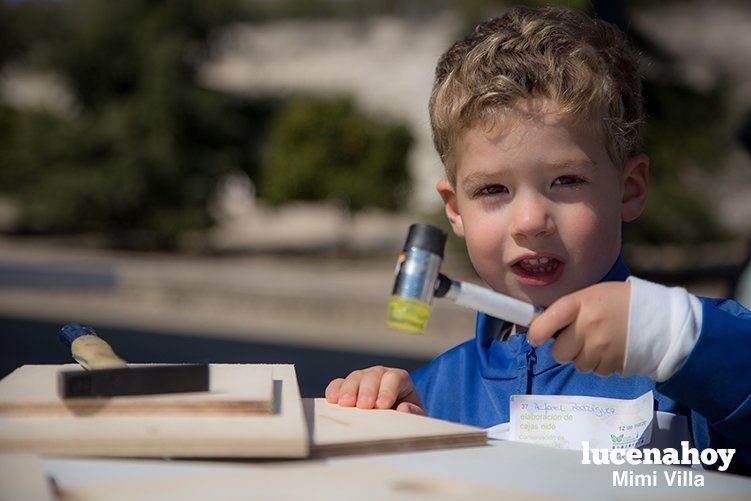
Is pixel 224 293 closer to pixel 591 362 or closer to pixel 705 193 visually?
pixel 705 193

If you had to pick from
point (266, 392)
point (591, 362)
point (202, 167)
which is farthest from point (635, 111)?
point (202, 167)

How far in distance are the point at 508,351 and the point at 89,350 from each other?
81 cm

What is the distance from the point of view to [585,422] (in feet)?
5.57

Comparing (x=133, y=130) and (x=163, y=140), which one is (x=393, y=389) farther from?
(x=133, y=130)

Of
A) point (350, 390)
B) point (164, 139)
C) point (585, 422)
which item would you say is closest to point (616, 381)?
point (585, 422)

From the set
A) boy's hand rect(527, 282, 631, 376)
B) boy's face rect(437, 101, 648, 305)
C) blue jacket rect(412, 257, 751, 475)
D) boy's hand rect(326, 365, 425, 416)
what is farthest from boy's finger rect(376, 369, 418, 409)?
boy's hand rect(527, 282, 631, 376)

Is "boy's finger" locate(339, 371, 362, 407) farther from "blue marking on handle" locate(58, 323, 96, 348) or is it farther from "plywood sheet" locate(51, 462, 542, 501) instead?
"plywood sheet" locate(51, 462, 542, 501)

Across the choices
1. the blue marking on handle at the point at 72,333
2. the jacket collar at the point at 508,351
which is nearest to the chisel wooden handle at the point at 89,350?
the blue marking on handle at the point at 72,333

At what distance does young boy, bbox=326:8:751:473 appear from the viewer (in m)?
1.78

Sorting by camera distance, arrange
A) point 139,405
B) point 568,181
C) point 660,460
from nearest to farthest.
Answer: point 139,405
point 660,460
point 568,181

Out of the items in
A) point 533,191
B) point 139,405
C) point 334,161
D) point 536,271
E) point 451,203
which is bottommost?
point 139,405

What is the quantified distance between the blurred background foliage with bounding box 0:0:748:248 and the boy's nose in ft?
76.5

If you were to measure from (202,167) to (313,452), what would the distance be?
24653mm

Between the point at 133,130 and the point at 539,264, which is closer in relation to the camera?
the point at 539,264
